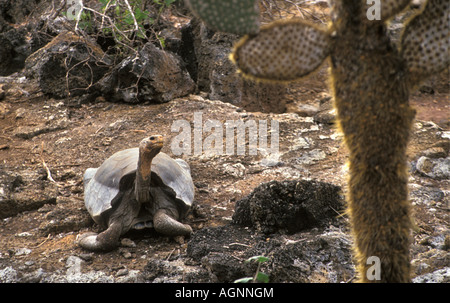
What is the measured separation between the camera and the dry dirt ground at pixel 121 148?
11.0ft

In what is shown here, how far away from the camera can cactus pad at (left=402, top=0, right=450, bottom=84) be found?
5.98 ft

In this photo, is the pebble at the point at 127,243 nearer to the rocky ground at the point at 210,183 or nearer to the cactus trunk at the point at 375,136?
the rocky ground at the point at 210,183

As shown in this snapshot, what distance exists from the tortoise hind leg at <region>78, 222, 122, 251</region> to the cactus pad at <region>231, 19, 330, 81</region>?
1.89m

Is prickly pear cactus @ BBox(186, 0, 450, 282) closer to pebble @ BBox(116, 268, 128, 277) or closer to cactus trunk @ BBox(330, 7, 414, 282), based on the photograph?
cactus trunk @ BBox(330, 7, 414, 282)

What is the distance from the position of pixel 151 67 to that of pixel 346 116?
4646mm

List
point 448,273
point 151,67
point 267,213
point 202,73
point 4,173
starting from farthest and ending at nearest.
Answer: point 202,73 < point 151,67 < point 4,173 < point 267,213 < point 448,273

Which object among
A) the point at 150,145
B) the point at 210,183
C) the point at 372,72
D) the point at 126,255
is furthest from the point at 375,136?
the point at 210,183

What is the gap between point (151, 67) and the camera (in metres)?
6.25

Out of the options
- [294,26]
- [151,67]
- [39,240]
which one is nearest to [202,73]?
[151,67]

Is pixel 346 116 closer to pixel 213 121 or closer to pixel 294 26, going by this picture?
pixel 294 26

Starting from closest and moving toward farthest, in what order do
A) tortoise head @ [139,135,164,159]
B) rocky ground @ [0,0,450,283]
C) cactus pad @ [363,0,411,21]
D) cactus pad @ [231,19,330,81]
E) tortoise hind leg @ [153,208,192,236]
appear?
cactus pad @ [363,0,411,21] < cactus pad @ [231,19,330,81] < rocky ground @ [0,0,450,283] < tortoise head @ [139,135,164,159] < tortoise hind leg @ [153,208,192,236]

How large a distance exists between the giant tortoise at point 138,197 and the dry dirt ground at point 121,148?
0.11 meters

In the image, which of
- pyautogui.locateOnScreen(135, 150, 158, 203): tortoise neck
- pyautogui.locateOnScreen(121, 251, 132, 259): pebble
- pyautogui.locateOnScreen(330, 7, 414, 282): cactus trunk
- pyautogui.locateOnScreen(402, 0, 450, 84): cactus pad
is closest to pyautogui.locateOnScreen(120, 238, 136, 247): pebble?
pyautogui.locateOnScreen(121, 251, 132, 259): pebble

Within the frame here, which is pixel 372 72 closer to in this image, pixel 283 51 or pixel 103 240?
pixel 283 51
